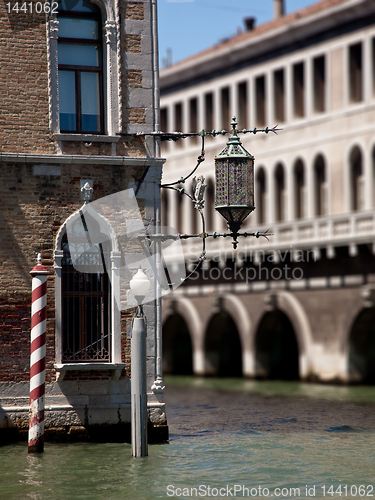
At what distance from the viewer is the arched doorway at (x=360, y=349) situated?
29094 mm

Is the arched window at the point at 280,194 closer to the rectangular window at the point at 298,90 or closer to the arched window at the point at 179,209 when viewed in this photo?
the rectangular window at the point at 298,90

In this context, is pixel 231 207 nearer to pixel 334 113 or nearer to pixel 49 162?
pixel 49 162

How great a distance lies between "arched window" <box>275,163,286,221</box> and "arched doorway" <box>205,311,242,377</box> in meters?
4.30

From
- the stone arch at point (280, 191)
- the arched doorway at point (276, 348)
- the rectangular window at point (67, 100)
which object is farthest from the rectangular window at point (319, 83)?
the rectangular window at point (67, 100)

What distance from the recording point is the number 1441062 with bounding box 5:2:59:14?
14066 millimetres

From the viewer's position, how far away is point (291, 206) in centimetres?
3288

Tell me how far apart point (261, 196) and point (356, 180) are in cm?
506

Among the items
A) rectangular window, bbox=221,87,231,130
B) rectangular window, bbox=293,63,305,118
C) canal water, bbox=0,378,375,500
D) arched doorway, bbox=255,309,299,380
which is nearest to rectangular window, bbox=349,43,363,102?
rectangular window, bbox=293,63,305,118

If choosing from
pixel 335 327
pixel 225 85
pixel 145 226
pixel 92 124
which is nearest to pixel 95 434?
pixel 145 226

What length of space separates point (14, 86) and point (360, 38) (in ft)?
60.0

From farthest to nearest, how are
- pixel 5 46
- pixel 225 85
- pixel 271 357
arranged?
pixel 225 85, pixel 271 357, pixel 5 46

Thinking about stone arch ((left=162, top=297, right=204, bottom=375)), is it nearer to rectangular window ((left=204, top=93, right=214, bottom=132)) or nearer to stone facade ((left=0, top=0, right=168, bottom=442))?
rectangular window ((left=204, top=93, right=214, bottom=132))

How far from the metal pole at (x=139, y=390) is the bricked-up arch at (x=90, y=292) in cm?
147

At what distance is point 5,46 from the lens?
14.0 meters
